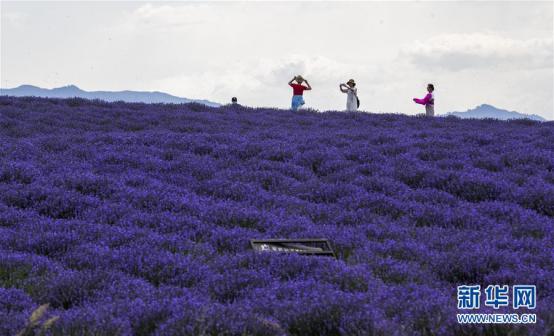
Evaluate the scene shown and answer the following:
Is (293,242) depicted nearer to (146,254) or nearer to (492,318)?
(146,254)

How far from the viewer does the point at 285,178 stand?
37.9ft

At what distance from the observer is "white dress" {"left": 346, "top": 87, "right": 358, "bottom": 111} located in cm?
2714

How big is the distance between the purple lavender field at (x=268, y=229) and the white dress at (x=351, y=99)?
1069 centimetres

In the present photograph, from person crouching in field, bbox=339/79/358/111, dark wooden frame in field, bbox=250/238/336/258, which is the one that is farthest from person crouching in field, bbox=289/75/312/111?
dark wooden frame in field, bbox=250/238/336/258

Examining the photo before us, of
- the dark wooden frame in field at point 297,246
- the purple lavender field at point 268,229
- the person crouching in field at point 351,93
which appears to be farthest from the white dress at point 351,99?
the dark wooden frame in field at point 297,246

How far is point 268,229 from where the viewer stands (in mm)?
8453

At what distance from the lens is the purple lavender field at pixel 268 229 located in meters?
5.29

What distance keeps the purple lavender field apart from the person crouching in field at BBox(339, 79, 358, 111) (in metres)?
10.7

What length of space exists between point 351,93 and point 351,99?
251mm

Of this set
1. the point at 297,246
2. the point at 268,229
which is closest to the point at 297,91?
the point at 268,229

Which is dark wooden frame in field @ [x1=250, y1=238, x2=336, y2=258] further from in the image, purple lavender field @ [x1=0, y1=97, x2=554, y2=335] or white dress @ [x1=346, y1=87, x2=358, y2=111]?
white dress @ [x1=346, y1=87, x2=358, y2=111]

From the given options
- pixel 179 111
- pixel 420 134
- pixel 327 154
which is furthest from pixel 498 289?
pixel 179 111

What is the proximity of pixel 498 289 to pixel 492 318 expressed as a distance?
1.10m

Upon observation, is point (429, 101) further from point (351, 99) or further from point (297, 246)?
point (297, 246)
